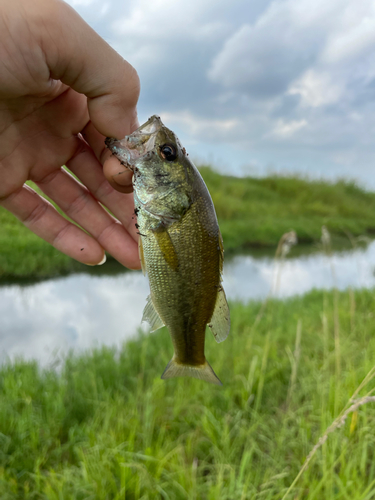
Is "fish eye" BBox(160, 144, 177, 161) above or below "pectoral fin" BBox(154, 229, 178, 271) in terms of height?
above

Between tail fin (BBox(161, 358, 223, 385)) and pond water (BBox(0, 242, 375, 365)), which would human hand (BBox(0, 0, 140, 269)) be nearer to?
tail fin (BBox(161, 358, 223, 385))

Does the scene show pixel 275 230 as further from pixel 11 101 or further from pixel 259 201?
pixel 11 101

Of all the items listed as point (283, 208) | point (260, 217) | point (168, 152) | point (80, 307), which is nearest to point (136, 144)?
point (168, 152)

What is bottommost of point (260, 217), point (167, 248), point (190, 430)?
point (190, 430)

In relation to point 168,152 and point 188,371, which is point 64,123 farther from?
point 188,371

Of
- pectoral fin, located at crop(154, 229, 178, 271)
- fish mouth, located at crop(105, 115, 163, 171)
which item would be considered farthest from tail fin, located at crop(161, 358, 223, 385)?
fish mouth, located at crop(105, 115, 163, 171)

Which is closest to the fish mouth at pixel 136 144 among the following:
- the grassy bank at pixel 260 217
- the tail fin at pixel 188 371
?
the tail fin at pixel 188 371

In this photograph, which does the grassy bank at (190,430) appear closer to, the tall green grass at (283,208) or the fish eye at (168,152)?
the fish eye at (168,152)
